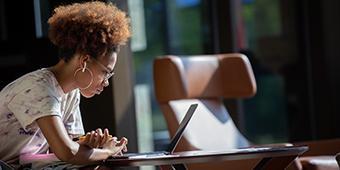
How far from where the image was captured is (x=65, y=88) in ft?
8.64

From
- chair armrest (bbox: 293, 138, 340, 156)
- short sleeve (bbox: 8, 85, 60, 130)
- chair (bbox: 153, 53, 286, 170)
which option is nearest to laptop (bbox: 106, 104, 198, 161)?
short sleeve (bbox: 8, 85, 60, 130)

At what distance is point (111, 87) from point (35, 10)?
0.72 meters

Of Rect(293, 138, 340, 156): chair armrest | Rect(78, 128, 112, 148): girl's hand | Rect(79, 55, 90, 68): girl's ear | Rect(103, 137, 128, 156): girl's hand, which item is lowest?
Rect(293, 138, 340, 156): chair armrest

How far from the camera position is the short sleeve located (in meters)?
2.47

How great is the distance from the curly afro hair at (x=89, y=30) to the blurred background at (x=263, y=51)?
2.42 meters

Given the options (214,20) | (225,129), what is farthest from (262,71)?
(225,129)

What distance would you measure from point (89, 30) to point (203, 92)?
1617 millimetres

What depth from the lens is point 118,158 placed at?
2.51m

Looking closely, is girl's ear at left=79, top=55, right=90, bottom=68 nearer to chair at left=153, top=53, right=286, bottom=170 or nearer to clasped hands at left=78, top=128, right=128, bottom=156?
clasped hands at left=78, top=128, right=128, bottom=156

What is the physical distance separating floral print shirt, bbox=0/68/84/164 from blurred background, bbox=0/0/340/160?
2.35 meters

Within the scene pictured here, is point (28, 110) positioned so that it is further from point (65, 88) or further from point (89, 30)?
point (89, 30)

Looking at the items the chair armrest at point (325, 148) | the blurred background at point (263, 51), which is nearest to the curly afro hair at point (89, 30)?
the chair armrest at point (325, 148)

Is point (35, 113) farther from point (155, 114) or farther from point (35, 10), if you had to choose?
point (155, 114)

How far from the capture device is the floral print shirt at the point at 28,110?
250cm
